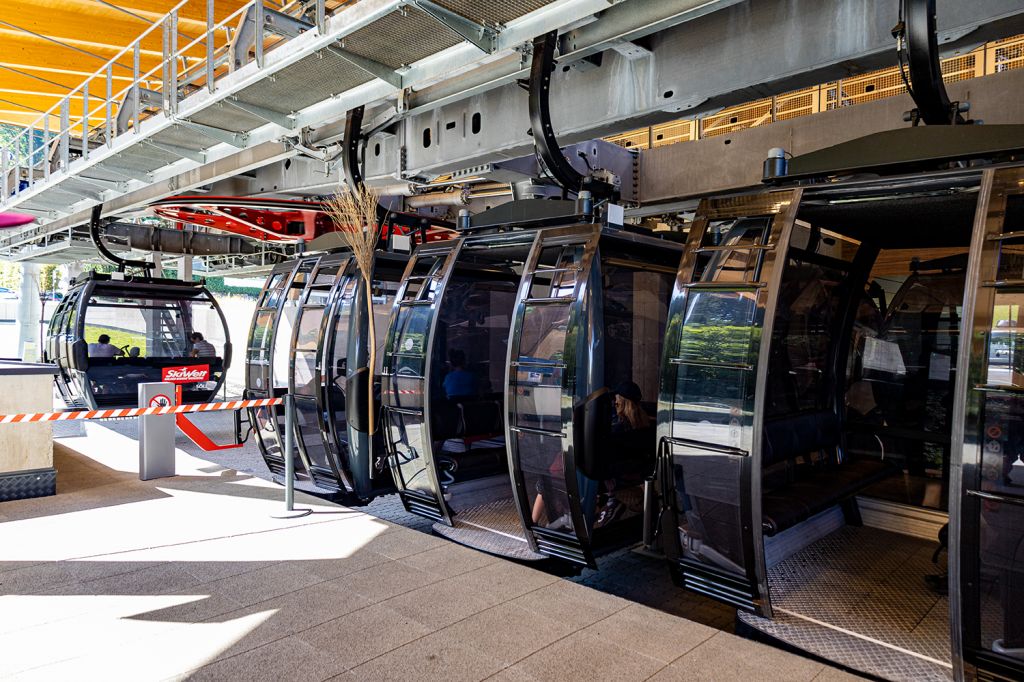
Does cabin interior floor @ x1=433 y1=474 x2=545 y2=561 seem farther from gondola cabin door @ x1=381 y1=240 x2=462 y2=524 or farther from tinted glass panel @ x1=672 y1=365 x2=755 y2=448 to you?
tinted glass panel @ x1=672 y1=365 x2=755 y2=448

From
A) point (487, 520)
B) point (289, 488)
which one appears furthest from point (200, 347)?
point (487, 520)

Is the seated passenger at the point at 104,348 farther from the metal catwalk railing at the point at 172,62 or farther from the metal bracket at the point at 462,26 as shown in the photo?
the metal bracket at the point at 462,26

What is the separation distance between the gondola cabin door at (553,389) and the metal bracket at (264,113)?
2750 millimetres

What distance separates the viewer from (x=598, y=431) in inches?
159

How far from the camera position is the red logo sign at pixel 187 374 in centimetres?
1117

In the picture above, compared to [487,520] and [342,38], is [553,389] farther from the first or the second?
[342,38]

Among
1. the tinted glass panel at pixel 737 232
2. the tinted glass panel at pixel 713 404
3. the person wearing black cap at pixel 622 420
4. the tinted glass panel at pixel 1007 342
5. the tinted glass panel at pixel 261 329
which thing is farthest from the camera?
the tinted glass panel at pixel 261 329

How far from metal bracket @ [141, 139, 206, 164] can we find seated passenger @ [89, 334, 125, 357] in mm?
5466

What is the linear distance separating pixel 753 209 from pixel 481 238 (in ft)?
6.44

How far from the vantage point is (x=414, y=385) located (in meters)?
4.92

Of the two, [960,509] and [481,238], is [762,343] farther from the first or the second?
[481,238]

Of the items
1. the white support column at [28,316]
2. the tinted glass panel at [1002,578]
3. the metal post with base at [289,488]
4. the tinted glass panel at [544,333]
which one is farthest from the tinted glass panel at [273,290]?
the white support column at [28,316]

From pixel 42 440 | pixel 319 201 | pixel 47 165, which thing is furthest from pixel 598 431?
pixel 47 165

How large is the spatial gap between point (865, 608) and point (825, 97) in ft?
17.4
